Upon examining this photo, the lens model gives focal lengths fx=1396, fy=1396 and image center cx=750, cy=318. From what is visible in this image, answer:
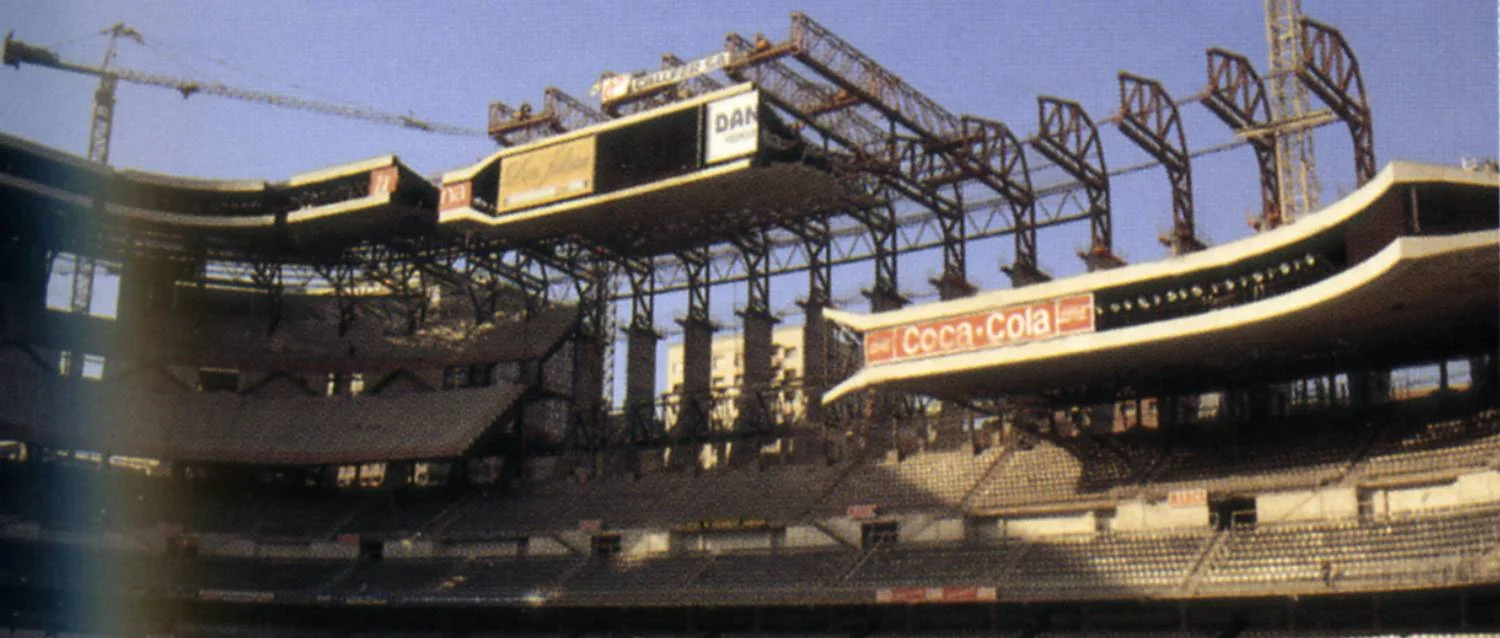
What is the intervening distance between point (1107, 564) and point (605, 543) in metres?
25.7

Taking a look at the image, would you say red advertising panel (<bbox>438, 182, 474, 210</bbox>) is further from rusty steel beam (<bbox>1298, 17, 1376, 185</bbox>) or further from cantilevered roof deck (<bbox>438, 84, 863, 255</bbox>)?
rusty steel beam (<bbox>1298, 17, 1376, 185</bbox>)

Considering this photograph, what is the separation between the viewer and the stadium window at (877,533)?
56094mm

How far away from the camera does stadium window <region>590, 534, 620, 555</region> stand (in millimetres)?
63375

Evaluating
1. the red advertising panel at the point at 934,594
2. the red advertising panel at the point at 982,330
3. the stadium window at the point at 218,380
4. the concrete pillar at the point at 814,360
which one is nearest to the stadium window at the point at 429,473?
the stadium window at the point at 218,380

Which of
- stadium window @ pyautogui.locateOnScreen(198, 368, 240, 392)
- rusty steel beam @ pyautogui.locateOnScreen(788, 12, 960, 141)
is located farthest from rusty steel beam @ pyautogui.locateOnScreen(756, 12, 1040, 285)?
stadium window @ pyautogui.locateOnScreen(198, 368, 240, 392)

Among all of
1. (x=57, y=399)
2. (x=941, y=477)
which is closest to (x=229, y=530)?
(x=57, y=399)

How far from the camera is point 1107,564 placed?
151ft

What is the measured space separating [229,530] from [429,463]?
459 inches

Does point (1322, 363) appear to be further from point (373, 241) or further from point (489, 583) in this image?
point (373, 241)

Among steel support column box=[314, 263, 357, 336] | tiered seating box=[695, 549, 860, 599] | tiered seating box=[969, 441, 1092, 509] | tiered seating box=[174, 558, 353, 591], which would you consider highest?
steel support column box=[314, 263, 357, 336]

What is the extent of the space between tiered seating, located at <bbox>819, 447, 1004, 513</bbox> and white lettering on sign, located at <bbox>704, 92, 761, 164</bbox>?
585 inches

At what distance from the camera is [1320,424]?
49.1m

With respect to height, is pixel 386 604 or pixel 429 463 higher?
pixel 429 463

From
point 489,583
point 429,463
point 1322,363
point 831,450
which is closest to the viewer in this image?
point 1322,363
